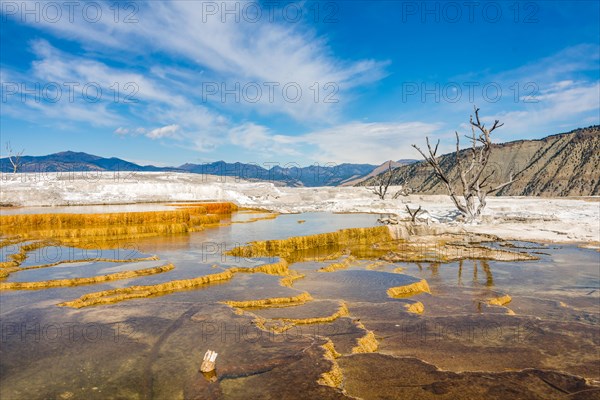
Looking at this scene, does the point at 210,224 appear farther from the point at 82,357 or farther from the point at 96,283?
the point at 82,357

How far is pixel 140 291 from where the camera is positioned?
7.44m

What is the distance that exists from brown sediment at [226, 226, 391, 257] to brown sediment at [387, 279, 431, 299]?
4927 millimetres

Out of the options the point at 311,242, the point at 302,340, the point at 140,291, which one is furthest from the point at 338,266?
the point at 302,340

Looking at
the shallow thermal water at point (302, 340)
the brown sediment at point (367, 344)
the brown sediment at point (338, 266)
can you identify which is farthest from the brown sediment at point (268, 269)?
the brown sediment at point (367, 344)

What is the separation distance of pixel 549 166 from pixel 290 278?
77.7 metres

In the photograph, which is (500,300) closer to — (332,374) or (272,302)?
(272,302)

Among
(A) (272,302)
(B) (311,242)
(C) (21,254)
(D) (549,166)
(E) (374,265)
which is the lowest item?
(E) (374,265)

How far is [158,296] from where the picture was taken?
7.30 metres

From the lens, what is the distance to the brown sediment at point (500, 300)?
7.31m

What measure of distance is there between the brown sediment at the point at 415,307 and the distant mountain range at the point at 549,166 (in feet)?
164

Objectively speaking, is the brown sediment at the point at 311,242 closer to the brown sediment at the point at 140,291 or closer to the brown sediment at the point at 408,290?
the brown sediment at the point at 140,291

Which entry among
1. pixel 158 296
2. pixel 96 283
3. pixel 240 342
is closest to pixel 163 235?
pixel 96 283

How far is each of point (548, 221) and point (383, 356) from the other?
18.0m

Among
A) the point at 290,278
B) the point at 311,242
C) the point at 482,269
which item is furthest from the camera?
the point at 311,242
